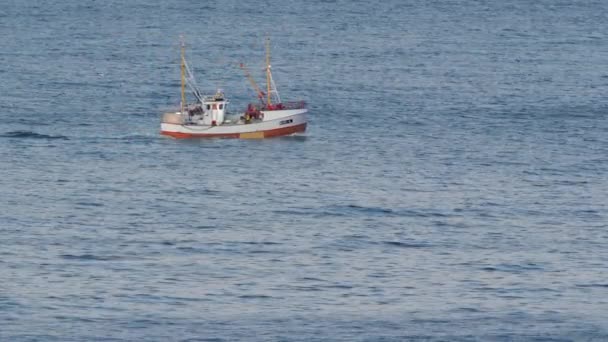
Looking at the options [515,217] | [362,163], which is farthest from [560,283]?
[362,163]

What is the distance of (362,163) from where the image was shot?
14988cm

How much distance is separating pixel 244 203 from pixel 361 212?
929cm

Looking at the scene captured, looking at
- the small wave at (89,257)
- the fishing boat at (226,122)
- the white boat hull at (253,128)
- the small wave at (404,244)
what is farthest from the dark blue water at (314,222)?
the fishing boat at (226,122)

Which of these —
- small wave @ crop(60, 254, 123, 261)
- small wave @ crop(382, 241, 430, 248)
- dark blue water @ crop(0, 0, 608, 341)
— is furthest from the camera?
small wave @ crop(382, 241, 430, 248)

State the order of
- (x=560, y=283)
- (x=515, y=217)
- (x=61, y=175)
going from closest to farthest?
(x=560, y=283) < (x=515, y=217) < (x=61, y=175)

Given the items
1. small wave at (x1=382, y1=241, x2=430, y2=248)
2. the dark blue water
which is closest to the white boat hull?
the dark blue water

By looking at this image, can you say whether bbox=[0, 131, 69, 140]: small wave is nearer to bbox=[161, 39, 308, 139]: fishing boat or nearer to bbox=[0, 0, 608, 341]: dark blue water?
bbox=[0, 0, 608, 341]: dark blue water

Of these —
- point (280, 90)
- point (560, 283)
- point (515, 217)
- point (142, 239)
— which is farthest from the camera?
point (280, 90)

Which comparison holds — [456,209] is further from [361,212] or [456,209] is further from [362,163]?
[362,163]

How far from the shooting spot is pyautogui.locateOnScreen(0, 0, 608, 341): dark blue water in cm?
9950

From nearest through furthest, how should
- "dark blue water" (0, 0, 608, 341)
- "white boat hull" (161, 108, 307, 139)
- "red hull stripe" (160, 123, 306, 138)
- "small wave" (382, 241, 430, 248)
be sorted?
"dark blue water" (0, 0, 608, 341) → "small wave" (382, 241, 430, 248) → "white boat hull" (161, 108, 307, 139) → "red hull stripe" (160, 123, 306, 138)

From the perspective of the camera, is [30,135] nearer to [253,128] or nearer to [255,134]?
[253,128]

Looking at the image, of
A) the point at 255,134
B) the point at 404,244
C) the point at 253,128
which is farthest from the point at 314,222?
the point at 255,134

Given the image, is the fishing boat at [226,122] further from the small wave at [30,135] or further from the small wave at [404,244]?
the small wave at [404,244]
